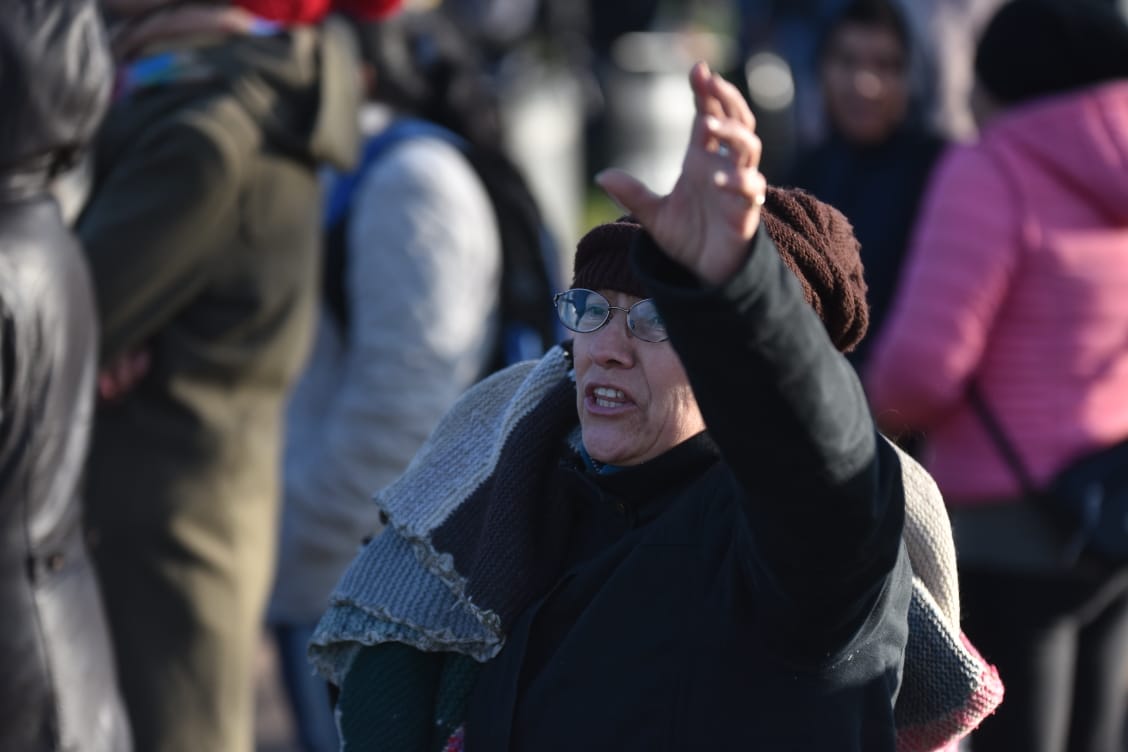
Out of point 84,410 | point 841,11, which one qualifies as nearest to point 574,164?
point 841,11

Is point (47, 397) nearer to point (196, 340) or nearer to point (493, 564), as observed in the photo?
point (196, 340)

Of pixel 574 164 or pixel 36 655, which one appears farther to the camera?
pixel 574 164

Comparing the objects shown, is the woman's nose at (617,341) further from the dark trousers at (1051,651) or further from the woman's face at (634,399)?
the dark trousers at (1051,651)

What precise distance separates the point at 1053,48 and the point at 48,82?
6.45ft

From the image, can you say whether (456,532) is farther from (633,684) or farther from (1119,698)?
(1119,698)

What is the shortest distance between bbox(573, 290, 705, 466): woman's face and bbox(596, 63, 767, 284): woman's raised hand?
18.8 inches

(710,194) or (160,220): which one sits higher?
(710,194)

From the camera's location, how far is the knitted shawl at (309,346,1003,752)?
1.95 metres

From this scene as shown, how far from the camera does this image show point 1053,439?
133 inches

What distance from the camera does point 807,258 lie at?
72.9 inches

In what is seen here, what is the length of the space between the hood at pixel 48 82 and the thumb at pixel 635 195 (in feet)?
4.90

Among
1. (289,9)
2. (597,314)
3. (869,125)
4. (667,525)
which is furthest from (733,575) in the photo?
(869,125)

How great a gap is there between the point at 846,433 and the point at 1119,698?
2244 mm

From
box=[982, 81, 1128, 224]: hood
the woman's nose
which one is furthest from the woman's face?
box=[982, 81, 1128, 224]: hood
